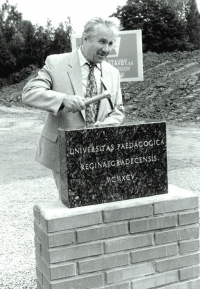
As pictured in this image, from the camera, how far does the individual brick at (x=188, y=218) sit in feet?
9.85

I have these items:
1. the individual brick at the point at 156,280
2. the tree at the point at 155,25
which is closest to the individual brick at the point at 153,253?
the individual brick at the point at 156,280

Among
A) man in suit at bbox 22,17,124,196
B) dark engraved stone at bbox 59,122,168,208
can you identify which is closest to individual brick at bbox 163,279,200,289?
dark engraved stone at bbox 59,122,168,208

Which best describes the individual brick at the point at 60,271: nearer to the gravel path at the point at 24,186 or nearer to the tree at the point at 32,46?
the gravel path at the point at 24,186

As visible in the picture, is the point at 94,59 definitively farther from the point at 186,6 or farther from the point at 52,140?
the point at 186,6

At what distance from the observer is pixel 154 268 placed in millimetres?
2975

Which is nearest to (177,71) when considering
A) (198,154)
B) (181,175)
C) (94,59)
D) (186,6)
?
(198,154)

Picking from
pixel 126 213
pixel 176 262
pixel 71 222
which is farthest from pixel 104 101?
pixel 176 262

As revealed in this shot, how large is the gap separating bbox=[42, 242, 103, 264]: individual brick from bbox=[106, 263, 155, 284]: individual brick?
165mm

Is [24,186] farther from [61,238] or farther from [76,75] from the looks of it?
[61,238]

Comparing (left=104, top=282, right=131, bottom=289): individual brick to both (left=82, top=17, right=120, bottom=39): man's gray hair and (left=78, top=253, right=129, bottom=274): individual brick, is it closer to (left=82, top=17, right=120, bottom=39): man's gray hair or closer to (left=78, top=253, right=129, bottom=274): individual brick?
(left=78, top=253, right=129, bottom=274): individual brick

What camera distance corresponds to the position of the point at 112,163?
2.87m

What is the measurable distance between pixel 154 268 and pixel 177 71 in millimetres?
24929

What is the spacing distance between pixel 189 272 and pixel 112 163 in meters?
0.90

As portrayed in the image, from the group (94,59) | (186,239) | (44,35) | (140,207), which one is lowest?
(186,239)
